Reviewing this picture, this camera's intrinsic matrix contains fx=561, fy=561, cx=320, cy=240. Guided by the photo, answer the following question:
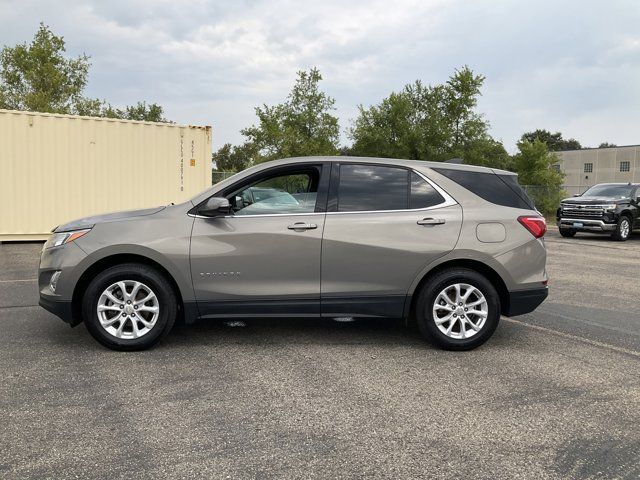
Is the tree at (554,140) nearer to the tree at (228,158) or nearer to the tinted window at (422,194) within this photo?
the tree at (228,158)

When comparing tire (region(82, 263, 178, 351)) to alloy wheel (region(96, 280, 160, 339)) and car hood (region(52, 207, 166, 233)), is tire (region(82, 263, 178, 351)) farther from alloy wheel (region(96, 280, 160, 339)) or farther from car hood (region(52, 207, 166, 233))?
car hood (region(52, 207, 166, 233))

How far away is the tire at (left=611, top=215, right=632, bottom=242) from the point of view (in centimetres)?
1712

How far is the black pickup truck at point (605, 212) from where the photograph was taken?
56.0ft

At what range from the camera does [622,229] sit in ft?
56.5

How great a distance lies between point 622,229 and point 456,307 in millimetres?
14820

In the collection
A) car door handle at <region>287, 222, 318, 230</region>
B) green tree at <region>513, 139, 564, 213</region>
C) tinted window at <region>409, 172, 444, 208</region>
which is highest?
green tree at <region>513, 139, 564, 213</region>

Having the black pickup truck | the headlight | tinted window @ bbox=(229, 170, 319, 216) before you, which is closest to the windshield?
the black pickup truck

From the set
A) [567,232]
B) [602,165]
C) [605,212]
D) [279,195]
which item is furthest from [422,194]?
[602,165]

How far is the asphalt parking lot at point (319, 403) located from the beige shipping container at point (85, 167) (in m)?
7.90

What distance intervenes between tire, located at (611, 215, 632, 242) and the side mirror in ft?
51.9

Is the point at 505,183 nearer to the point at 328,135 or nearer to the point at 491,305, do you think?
the point at 491,305

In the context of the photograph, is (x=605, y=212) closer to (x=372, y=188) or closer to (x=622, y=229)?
Result: (x=622, y=229)

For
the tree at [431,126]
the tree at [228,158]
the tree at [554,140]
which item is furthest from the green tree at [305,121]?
the tree at [554,140]

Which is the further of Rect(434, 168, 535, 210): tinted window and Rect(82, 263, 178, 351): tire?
Rect(434, 168, 535, 210): tinted window
